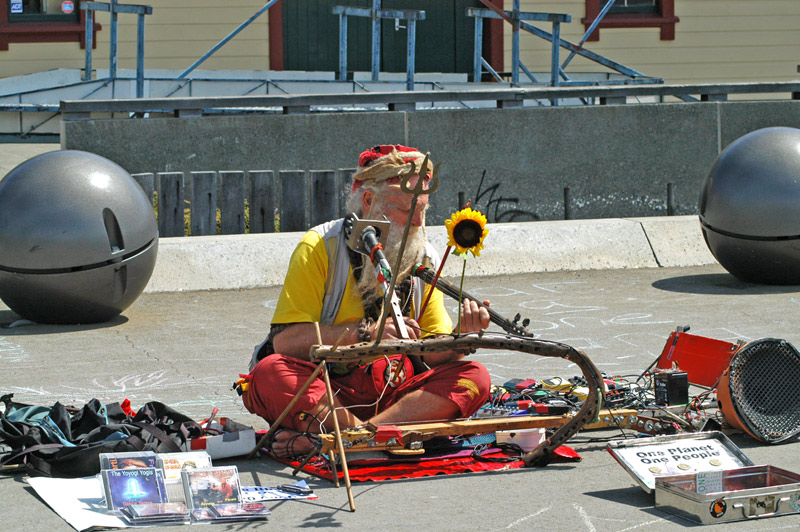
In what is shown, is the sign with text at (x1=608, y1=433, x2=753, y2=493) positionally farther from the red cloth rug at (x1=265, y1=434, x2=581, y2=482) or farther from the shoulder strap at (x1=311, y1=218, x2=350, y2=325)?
the shoulder strap at (x1=311, y1=218, x2=350, y2=325)

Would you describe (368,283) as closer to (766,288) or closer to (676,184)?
(766,288)

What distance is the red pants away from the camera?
4895 mm

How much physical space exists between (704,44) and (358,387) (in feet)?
49.1

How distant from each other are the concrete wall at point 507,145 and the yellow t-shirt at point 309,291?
6.37 metres

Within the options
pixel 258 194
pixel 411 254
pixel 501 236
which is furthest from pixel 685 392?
pixel 258 194

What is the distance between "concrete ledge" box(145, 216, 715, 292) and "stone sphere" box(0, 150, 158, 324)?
138 centimetres

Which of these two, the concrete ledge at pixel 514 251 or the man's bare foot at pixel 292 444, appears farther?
the concrete ledge at pixel 514 251

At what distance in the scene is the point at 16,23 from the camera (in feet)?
55.4

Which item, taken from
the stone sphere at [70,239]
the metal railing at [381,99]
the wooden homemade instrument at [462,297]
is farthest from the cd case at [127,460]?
the metal railing at [381,99]

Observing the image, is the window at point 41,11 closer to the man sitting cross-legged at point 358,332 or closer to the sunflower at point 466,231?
the man sitting cross-legged at point 358,332

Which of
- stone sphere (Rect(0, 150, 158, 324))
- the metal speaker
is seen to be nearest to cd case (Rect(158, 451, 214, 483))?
the metal speaker

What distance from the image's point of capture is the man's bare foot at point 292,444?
15.9ft

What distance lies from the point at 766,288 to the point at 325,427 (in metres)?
5.95

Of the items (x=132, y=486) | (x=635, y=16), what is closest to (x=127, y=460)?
(x=132, y=486)
